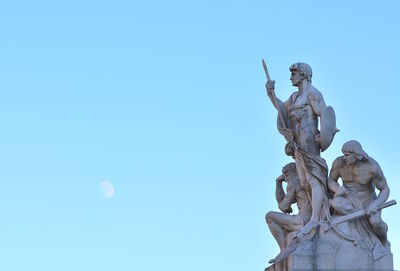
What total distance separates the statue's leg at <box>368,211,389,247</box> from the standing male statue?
2.74 feet

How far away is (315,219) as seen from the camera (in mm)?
17344

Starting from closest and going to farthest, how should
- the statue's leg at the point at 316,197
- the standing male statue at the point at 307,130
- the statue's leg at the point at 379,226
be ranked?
1. the statue's leg at the point at 379,226
2. the statue's leg at the point at 316,197
3. the standing male statue at the point at 307,130

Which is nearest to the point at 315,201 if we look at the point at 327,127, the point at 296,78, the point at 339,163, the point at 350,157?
the point at 339,163

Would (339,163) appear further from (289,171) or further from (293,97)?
(293,97)

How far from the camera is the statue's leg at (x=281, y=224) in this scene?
1775 cm

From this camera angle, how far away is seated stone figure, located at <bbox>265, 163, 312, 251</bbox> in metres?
17.8

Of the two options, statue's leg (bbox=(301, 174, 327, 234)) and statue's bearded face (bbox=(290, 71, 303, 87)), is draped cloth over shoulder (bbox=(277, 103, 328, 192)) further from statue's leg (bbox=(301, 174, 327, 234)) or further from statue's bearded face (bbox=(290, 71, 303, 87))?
statue's bearded face (bbox=(290, 71, 303, 87))

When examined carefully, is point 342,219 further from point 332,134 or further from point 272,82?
point 272,82

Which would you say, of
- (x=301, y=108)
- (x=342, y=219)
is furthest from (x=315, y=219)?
(x=301, y=108)

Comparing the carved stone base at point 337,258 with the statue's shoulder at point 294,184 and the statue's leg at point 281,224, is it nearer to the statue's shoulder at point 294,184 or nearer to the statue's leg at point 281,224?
the statue's leg at point 281,224

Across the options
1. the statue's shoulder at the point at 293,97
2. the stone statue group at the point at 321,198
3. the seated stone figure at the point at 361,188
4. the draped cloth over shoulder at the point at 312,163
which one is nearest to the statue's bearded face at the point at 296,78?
the stone statue group at the point at 321,198

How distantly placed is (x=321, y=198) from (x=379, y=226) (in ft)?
3.67

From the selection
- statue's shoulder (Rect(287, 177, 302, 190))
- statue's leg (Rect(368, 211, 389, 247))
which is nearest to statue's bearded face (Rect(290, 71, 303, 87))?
statue's shoulder (Rect(287, 177, 302, 190))

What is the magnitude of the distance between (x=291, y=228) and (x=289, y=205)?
0.55m
